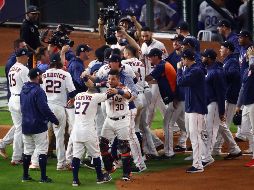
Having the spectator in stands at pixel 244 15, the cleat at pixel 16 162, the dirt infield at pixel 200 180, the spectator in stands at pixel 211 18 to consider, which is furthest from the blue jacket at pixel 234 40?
the spectator in stands at pixel 211 18

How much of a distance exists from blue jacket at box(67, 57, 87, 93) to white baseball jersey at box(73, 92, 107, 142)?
1.53 m

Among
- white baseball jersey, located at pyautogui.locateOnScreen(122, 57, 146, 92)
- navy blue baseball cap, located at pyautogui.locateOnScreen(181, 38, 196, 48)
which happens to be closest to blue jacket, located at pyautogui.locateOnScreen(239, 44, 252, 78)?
navy blue baseball cap, located at pyautogui.locateOnScreen(181, 38, 196, 48)

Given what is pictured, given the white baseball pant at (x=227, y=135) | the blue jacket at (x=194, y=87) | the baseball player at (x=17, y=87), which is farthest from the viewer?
the white baseball pant at (x=227, y=135)

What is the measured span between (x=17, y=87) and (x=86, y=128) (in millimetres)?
1907

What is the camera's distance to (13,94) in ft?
51.9

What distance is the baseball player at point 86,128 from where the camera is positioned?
1424cm

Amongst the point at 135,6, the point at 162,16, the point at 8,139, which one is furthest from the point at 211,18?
the point at 8,139

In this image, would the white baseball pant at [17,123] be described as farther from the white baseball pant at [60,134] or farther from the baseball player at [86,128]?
the baseball player at [86,128]

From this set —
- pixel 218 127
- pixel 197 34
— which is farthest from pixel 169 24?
pixel 218 127

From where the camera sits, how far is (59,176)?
15.1 meters

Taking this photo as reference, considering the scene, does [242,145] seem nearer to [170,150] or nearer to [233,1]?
[170,150]

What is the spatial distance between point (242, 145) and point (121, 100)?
3.36 meters

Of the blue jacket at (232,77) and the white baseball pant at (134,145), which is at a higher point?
the blue jacket at (232,77)

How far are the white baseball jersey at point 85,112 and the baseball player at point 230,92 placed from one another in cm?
266
